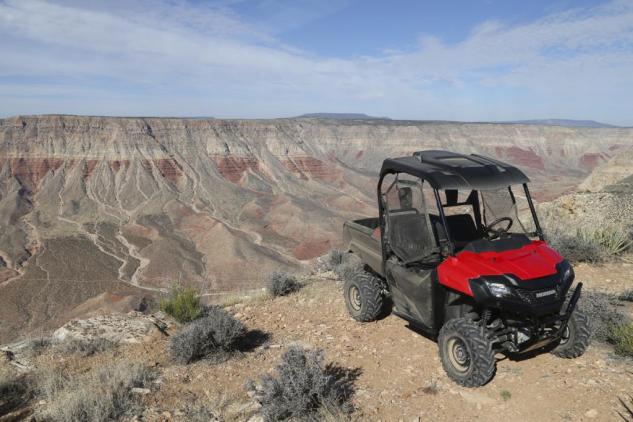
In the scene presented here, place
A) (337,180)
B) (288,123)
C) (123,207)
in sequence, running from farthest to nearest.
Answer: (288,123)
(337,180)
(123,207)

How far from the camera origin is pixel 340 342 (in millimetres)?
5641

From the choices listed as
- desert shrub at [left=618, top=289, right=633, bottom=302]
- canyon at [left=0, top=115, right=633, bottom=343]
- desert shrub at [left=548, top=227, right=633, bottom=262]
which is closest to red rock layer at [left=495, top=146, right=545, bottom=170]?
canyon at [left=0, top=115, right=633, bottom=343]

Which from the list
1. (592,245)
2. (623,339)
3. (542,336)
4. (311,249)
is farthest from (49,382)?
(311,249)

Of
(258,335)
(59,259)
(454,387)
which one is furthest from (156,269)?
(454,387)

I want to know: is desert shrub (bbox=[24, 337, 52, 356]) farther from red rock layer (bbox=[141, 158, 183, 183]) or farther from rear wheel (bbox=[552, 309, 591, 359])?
red rock layer (bbox=[141, 158, 183, 183])

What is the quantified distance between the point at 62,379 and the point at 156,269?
4076 centimetres

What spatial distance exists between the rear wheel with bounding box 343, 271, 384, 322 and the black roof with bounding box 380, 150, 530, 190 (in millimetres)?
1704

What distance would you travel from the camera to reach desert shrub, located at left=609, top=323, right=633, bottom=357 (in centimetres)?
449

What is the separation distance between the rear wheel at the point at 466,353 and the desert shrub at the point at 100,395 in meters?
3.08

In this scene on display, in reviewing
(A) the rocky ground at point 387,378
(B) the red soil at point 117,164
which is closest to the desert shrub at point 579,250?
(A) the rocky ground at point 387,378

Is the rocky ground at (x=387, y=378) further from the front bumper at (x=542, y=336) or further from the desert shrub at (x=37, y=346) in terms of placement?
the front bumper at (x=542, y=336)

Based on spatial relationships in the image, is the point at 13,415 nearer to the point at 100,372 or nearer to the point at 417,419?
the point at 100,372

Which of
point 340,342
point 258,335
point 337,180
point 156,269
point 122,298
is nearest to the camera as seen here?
point 340,342

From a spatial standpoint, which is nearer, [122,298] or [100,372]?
[100,372]
